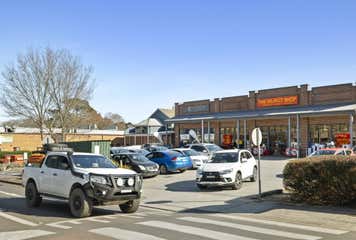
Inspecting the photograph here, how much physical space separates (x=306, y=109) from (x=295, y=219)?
29389 millimetres

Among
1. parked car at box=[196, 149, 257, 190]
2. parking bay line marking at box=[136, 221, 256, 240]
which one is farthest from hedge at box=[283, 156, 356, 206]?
parking bay line marking at box=[136, 221, 256, 240]

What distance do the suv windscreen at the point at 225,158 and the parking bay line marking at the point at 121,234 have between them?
32.6 ft

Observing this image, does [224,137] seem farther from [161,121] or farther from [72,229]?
[72,229]

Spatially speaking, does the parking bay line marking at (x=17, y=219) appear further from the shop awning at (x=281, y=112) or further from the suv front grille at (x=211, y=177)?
the shop awning at (x=281, y=112)

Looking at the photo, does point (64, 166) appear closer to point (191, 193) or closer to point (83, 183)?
point (83, 183)

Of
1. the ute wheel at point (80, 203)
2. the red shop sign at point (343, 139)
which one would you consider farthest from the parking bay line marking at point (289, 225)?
the red shop sign at point (343, 139)

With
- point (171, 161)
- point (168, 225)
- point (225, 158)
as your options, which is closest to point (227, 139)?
point (171, 161)

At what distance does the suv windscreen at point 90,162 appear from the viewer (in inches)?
509

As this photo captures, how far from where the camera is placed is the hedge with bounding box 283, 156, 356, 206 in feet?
41.5

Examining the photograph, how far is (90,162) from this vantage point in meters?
13.2

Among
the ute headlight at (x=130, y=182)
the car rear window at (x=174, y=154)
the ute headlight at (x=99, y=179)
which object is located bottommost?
the ute headlight at (x=130, y=182)

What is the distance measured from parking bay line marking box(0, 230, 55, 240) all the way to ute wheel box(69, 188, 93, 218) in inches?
82.6

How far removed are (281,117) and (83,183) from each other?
103 feet

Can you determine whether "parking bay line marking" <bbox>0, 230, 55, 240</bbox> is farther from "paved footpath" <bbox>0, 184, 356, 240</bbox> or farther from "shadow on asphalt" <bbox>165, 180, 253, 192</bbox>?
"shadow on asphalt" <bbox>165, 180, 253, 192</bbox>
